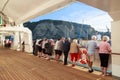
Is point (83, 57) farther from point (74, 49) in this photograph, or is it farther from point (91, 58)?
point (91, 58)

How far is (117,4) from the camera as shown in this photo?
4914 mm

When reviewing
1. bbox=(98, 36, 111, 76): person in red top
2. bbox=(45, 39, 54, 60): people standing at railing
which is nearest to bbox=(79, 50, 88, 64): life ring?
bbox=(98, 36, 111, 76): person in red top

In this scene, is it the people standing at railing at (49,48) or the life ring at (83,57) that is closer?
the life ring at (83,57)

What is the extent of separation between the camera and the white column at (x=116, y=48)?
562cm

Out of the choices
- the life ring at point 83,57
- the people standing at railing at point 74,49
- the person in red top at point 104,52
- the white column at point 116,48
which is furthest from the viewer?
the people standing at railing at point 74,49

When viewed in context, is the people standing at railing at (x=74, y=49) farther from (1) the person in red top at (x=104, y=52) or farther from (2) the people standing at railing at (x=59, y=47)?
(1) the person in red top at (x=104, y=52)

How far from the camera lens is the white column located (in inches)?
221

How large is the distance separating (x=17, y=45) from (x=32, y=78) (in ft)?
47.1

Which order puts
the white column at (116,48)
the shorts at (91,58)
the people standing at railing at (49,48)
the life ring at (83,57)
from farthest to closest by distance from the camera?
the people standing at railing at (49,48)
the life ring at (83,57)
the shorts at (91,58)
the white column at (116,48)

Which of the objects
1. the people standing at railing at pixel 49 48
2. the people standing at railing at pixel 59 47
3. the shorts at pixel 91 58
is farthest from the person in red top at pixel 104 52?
the people standing at railing at pixel 49 48

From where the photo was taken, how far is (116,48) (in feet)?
18.8

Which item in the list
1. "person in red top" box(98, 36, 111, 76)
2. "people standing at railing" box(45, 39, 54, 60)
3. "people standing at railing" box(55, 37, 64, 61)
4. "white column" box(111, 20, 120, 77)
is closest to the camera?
"white column" box(111, 20, 120, 77)

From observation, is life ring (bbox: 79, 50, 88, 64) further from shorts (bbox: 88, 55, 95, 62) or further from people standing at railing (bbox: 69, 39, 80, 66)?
shorts (bbox: 88, 55, 95, 62)

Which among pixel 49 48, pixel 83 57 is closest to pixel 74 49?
pixel 83 57
